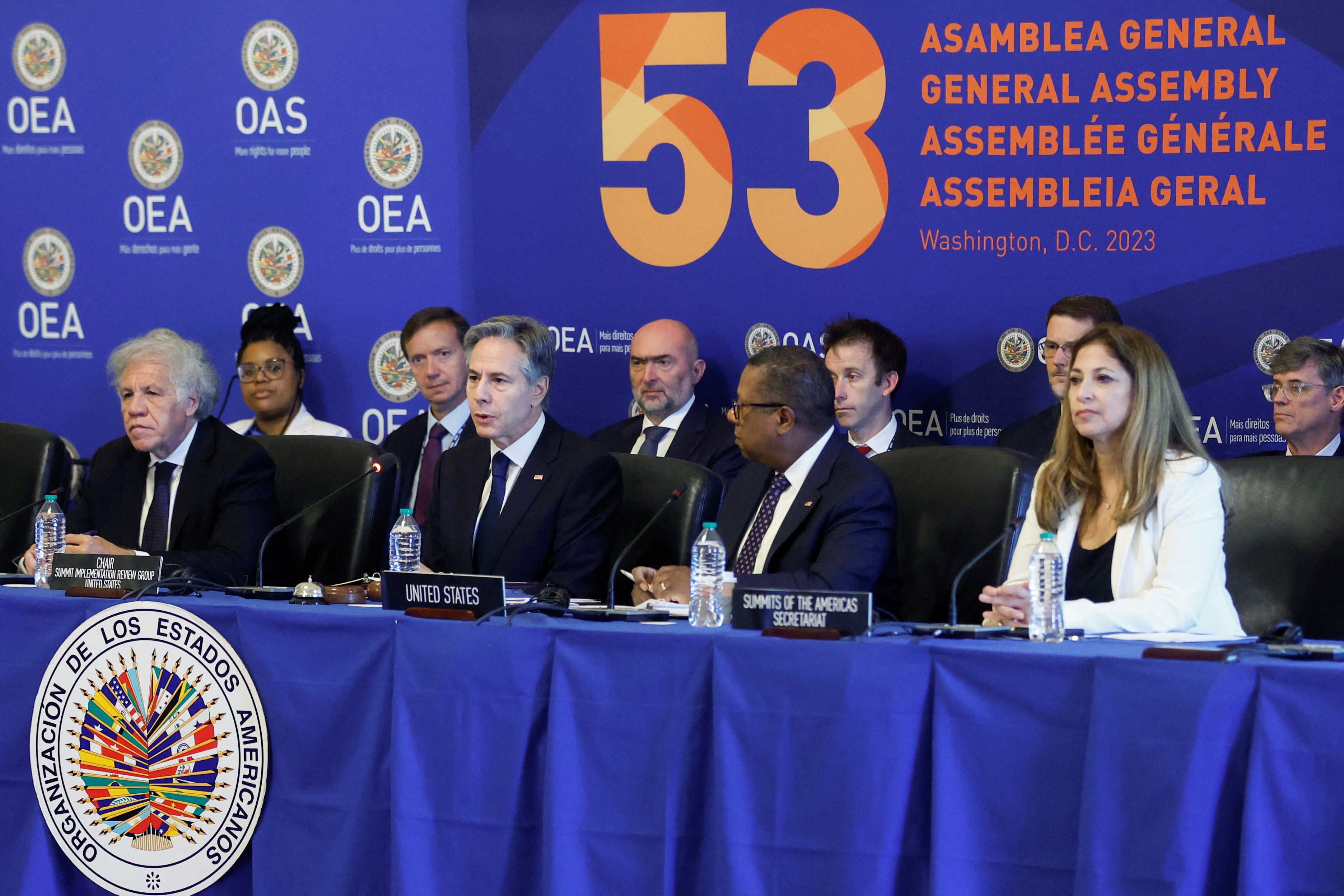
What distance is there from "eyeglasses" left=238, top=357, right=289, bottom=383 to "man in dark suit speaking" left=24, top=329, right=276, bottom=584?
1204 millimetres

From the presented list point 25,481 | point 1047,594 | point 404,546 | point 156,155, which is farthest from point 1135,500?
point 156,155

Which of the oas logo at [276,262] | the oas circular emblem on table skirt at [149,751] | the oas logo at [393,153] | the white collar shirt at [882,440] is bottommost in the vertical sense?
the oas circular emblem on table skirt at [149,751]

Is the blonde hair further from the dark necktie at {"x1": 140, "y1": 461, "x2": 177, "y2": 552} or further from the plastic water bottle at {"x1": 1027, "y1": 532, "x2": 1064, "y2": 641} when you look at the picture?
the dark necktie at {"x1": 140, "y1": 461, "x2": 177, "y2": 552}

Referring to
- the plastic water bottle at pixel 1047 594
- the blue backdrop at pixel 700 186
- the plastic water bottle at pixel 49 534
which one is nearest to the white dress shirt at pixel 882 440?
the blue backdrop at pixel 700 186

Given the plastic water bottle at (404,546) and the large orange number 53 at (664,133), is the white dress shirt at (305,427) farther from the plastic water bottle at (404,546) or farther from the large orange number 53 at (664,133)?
the plastic water bottle at (404,546)

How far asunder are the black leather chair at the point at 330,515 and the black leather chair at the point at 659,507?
644mm

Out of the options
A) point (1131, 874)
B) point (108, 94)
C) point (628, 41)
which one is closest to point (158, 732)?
point (1131, 874)

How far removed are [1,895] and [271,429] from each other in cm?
258

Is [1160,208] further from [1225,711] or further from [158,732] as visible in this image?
[158,732]

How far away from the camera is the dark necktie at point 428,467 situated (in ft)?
15.0

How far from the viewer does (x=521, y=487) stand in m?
3.47

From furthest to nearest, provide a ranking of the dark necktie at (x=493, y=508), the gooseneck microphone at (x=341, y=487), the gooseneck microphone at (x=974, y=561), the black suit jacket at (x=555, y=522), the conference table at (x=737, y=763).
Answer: the dark necktie at (x=493, y=508) < the black suit jacket at (x=555, y=522) < the gooseneck microphone at (x=341, y=487) < the gooseneck microphone at (x=974, y=561) < the conference table at (x=737, y=763)

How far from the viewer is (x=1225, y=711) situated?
6.70 ft

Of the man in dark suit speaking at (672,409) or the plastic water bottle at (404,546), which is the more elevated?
the man in dark suit speaking at (672,409)
